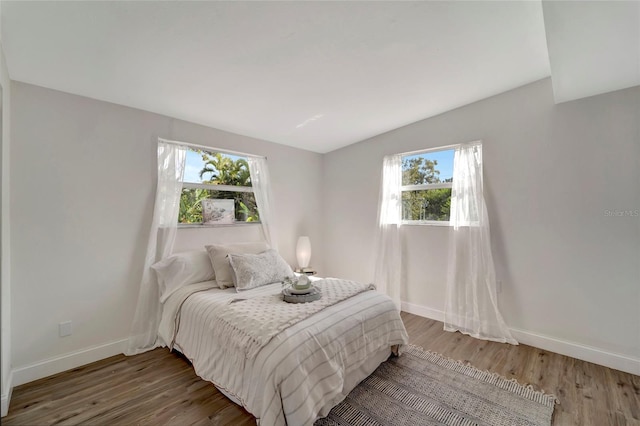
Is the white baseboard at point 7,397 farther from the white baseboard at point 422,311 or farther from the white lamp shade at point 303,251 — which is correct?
the white baseboard at point 422,311

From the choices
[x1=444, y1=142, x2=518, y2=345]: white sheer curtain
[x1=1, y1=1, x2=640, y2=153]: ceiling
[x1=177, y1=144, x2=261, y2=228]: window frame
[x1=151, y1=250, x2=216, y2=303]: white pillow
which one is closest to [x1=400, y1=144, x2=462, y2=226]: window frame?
[x1=444, y1=142, x2=518, y2=345]: white sheer curtain

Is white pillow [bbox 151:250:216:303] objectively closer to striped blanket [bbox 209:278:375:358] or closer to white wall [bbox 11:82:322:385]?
white wall [bbox 11:82:322:385]

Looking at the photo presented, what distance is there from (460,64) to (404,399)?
2.70 meters

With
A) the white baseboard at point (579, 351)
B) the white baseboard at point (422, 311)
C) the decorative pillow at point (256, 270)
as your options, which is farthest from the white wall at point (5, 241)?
the white baseboard at point (579, 351)

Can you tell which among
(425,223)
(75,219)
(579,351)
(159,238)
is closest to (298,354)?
(159,238)

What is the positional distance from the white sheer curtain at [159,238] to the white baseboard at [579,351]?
3.62 meters

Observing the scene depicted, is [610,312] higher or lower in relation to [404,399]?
higher

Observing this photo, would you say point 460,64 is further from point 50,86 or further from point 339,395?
point 50,86

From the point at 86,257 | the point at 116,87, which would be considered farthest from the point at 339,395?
the point at 116,87

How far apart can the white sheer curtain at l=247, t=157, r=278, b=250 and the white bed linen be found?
120cm

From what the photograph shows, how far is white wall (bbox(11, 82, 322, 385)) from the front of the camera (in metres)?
2.04

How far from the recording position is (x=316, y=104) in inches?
111

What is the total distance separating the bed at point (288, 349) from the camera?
4.87 feet

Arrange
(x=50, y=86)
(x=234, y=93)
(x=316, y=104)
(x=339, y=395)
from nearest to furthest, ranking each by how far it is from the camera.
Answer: (x=339, y=395), (x=50, y=86), (x=234, y=93), (x=316, y=104)
